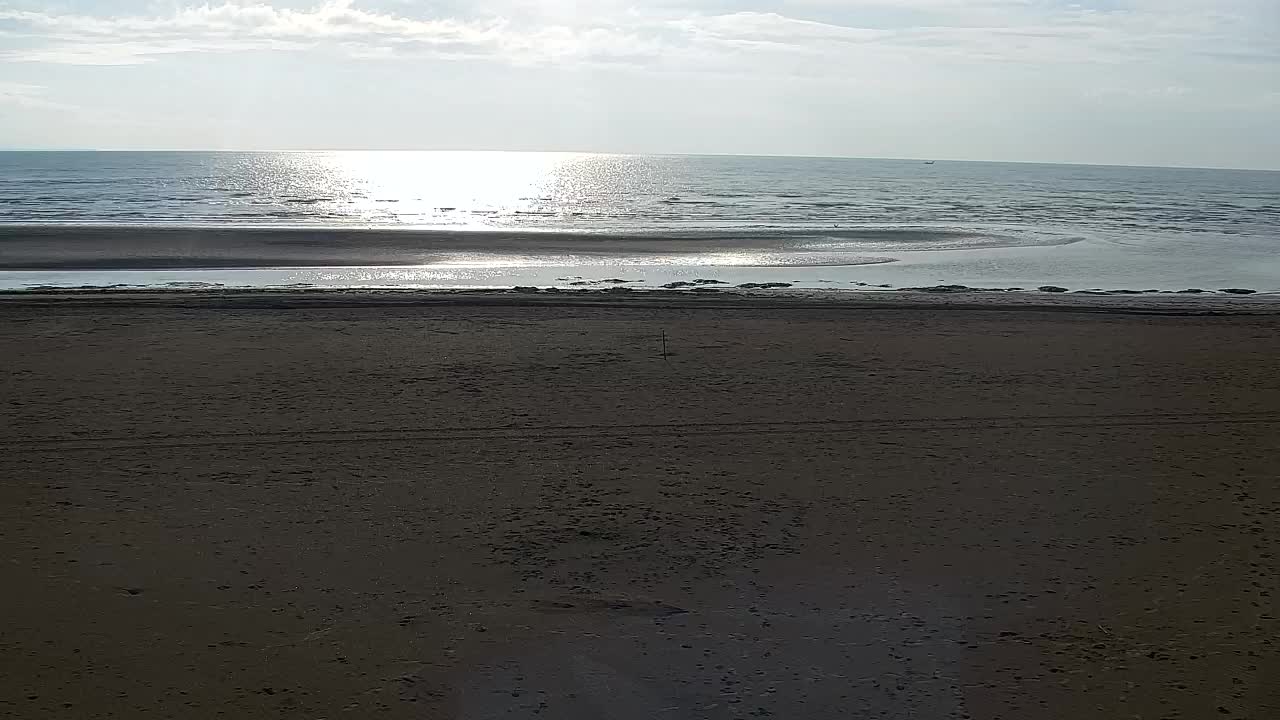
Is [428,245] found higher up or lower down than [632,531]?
higher up

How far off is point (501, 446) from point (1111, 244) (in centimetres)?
3382

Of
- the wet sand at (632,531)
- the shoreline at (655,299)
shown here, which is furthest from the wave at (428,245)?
the wet sand at (632,531)

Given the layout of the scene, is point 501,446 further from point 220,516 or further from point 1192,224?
point 1192,224

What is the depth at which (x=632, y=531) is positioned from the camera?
7.50m

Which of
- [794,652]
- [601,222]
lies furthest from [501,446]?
[601,222]

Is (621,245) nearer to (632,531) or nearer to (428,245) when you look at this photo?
(428,245)

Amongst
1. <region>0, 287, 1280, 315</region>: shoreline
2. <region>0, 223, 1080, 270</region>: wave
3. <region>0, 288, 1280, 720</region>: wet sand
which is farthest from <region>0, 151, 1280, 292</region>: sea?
<region>0, 288, 1280, 720</region>: wet sand

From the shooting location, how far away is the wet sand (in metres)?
→ 5.38

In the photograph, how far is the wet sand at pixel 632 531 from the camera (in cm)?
538

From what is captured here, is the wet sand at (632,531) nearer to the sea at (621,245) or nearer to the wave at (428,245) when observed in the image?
the sea at (621,245)

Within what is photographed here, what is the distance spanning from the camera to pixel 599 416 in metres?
10.7

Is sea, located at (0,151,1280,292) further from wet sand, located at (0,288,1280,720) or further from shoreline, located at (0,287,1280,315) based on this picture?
wet sand, located at (0,288,1280,720)

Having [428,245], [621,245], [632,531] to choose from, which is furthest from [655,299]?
A: [428,245]

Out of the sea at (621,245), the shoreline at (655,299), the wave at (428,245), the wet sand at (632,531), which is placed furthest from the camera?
the wave at (428,245)
